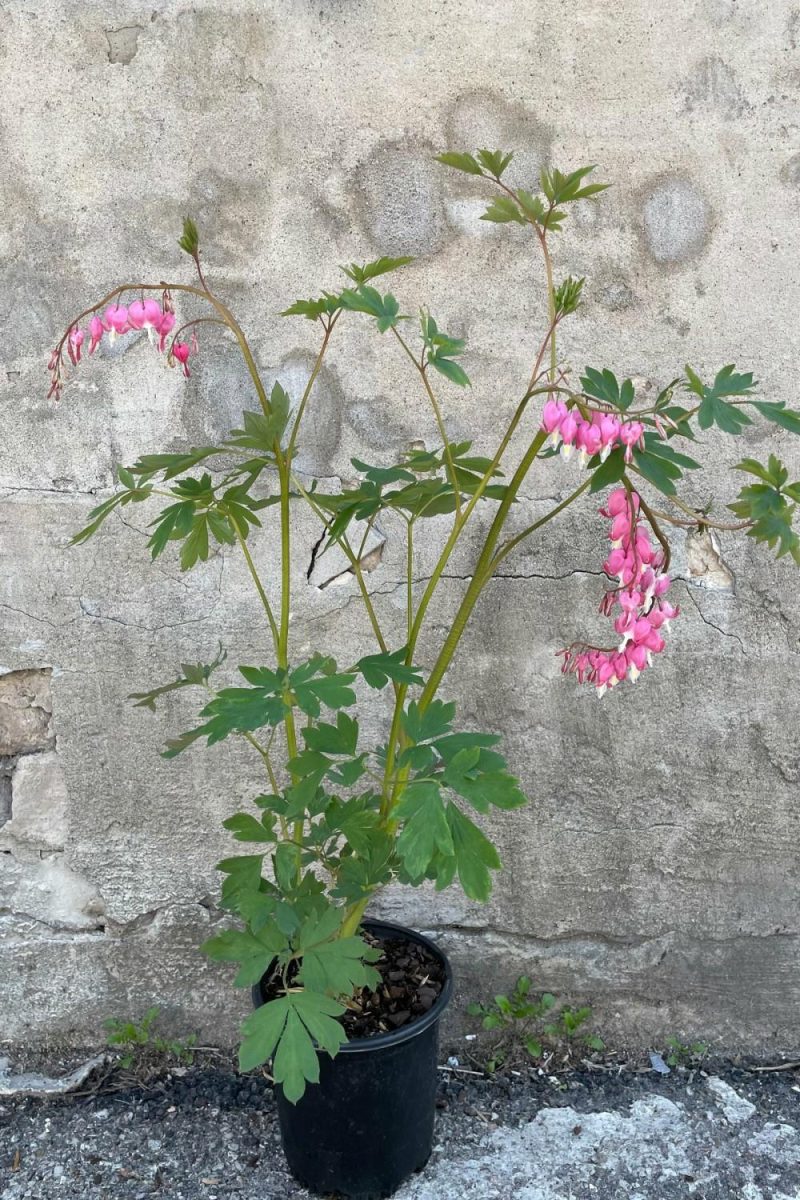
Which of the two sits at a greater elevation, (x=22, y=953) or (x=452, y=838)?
(x=452, y=838)

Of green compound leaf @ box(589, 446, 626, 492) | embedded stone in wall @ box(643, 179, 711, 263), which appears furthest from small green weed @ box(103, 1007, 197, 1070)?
embedded stone in wall @ box(643, 179, 711, 263)

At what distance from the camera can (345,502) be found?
1.79 metres

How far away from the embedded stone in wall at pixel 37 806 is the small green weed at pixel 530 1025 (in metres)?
1.00

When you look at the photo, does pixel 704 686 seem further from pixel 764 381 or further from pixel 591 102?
pixel 591 102

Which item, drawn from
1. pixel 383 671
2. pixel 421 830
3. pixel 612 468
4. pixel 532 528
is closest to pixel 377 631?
pixel 383 671

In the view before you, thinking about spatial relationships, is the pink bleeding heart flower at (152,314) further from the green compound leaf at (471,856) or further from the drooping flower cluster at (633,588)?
the green compound leaf at (471,856)

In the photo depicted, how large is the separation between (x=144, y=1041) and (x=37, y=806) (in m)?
0.58

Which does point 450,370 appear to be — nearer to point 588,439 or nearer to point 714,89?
point 588,439

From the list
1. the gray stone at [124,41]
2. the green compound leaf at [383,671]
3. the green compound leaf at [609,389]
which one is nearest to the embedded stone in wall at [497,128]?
the gray stone at [124,41]

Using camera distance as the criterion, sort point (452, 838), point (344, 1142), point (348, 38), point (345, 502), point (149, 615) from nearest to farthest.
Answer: point (452, 838) → point (345, 502) → point (344, 1142) → point (348, 38) → point (149, 615)

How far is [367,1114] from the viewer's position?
77.0 inches

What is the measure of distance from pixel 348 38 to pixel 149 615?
1.23m

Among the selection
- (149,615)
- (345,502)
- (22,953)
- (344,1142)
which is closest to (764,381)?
(345,502)

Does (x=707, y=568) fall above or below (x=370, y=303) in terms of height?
below
